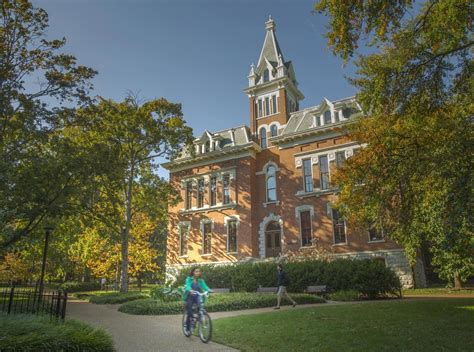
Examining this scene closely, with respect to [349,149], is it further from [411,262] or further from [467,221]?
[467,221]

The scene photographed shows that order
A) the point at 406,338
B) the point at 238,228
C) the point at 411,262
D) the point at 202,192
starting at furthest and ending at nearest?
the point at 202,192
the point at 238,228
the point at 411,262
the point at 406,338

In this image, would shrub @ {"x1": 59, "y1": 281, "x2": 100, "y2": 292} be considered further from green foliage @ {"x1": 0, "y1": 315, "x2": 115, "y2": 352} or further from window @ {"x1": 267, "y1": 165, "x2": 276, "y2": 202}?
green foliage @ {"x1": 0, "y1": 315, "x2": 115, "y2": 352}

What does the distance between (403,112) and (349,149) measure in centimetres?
1732

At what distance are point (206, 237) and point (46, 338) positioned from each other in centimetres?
2765

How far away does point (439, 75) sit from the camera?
10.5 m

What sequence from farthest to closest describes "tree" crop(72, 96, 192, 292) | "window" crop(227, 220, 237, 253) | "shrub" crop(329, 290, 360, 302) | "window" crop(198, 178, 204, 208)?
"window" crop(198, 178, 204, 208) → "window" crop(227, 220, 237, 253) → "tree" crop(72, 96, 192, 292) → "shrub" crop(329, 290, 360, 302)

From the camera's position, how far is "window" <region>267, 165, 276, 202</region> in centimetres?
3200

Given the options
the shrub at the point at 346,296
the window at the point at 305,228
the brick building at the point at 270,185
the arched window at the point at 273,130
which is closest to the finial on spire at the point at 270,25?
the brick building at the point at 270,185

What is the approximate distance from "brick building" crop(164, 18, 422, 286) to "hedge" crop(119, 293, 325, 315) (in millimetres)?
11501

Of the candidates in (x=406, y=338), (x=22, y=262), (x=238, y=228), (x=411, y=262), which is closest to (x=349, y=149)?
(x=411, y=262)

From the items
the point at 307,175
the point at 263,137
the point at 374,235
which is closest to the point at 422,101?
the point at 374,235

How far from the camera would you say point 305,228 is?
96.0ft

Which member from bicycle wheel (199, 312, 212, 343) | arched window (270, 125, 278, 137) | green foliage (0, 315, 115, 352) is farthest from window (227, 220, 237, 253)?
green foliage (0, 315, 115, 352)

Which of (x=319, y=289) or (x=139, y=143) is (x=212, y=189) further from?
(x=319, y=289)
